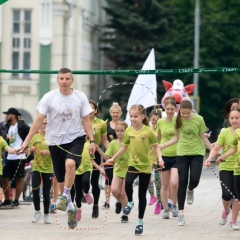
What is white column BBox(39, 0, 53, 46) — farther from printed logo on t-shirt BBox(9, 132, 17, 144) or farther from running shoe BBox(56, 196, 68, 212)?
running shoe BBox(56, 196, 68, 212)

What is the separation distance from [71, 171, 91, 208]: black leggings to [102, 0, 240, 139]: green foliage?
42.3 m

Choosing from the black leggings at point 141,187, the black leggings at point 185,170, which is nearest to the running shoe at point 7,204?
the black leggings at point 141,187

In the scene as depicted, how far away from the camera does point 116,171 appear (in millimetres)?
19203

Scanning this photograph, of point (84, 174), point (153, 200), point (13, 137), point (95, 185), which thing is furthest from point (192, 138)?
point (13, 137)

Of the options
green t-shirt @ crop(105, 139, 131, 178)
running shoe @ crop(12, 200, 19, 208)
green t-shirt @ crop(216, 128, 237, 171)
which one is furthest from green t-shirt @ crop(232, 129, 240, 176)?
running shoe @ crop(12, 200, 19, 208)

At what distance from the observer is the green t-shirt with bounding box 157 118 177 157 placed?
63.1 feet

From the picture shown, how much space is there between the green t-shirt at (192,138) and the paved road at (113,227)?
103cm

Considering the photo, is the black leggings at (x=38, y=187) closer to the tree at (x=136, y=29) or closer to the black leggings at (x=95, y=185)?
the black leggings at (x=95, y=185)

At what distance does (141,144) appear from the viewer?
16.8 metres

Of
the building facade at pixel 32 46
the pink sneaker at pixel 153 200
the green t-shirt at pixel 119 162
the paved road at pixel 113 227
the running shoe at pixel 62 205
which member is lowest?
the paved road at pixel 113 227

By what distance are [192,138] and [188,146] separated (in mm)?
129

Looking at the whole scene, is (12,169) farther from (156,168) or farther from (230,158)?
(230,158)

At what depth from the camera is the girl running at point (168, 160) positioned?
19.1 metres

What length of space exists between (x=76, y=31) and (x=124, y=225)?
1786 inches
